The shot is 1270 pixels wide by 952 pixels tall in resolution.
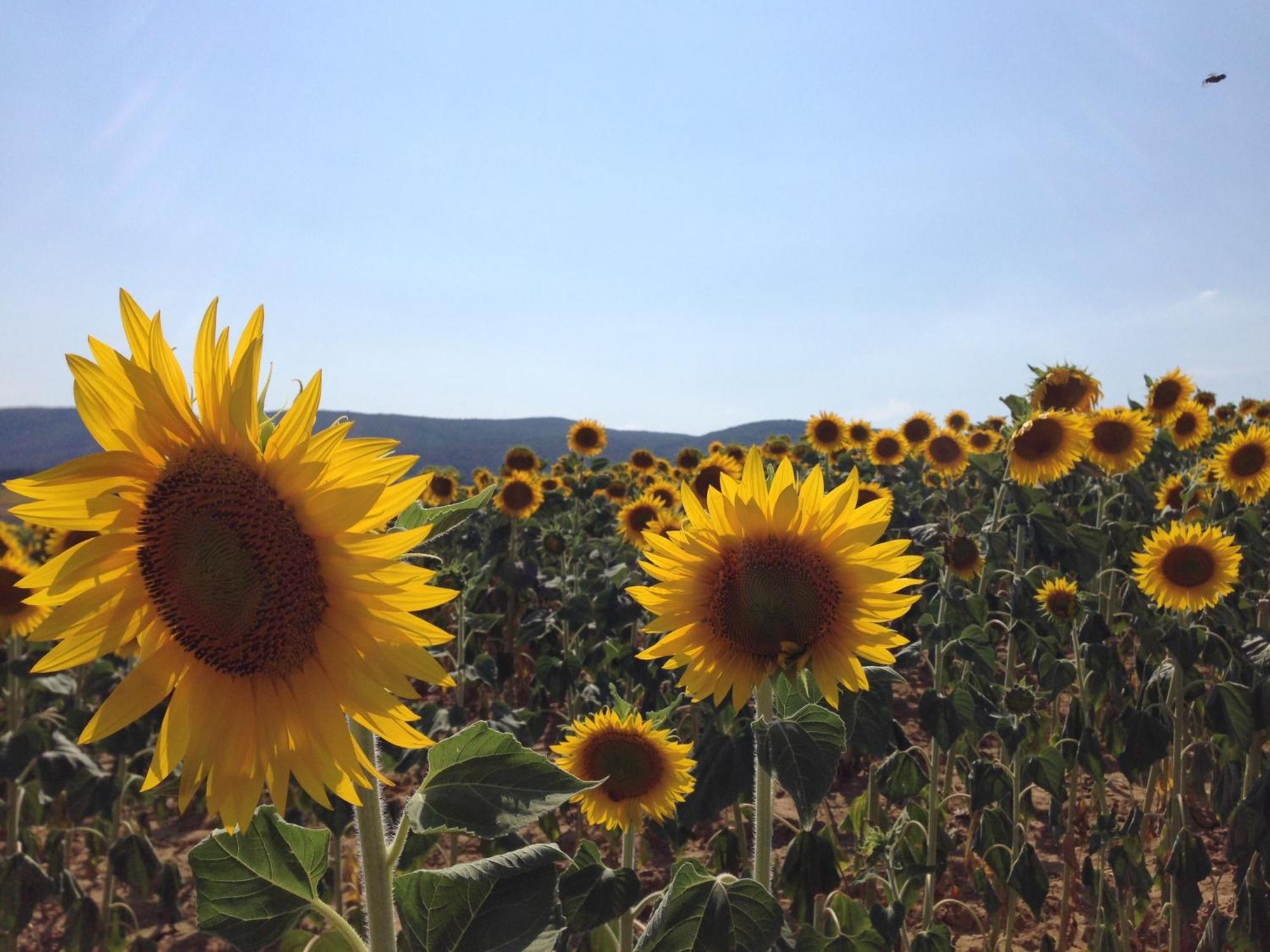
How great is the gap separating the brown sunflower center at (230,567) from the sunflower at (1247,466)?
19.0 ft

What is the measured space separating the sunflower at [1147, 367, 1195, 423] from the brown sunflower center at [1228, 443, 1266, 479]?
157 centimetres

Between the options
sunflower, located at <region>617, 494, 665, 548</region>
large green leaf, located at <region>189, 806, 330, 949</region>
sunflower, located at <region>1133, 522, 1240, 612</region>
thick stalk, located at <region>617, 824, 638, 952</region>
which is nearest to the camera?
large green leaf, located at <region>189, 806, 330, 949</region>

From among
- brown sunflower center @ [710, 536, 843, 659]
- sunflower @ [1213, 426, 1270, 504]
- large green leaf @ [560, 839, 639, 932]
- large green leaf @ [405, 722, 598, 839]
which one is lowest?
large green leaf @ [560, 839, 639, 932]

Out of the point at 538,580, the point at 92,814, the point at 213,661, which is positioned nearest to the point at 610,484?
the point at 538,580

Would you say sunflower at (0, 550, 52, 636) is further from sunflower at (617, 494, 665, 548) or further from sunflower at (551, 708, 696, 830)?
sunflower at (617, 494, 665, 548)

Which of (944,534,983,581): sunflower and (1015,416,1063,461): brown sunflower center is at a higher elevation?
(1015,416,1063,461): brown sunflower center

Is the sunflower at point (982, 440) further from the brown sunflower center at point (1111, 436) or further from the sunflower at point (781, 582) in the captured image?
the sunflower at point (781, 582)

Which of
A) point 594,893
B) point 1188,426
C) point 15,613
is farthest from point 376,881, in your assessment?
point 1188,426

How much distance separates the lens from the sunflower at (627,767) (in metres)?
2.36

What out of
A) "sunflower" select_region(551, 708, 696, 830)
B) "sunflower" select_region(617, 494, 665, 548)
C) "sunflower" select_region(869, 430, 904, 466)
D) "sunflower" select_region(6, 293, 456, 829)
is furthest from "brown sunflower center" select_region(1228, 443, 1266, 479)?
"sunflower" select_region(6, 293, 456, 829)

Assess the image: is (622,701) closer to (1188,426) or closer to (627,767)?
(627,767)

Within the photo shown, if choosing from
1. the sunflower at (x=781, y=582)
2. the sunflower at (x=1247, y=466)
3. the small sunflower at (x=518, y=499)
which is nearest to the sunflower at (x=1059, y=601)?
the sunflower at (x=1247, y=466)

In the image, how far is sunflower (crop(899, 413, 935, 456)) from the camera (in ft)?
31.8

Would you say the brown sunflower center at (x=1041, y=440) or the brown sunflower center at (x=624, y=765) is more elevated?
the brown sunflower center at (x=1041, y=440)
